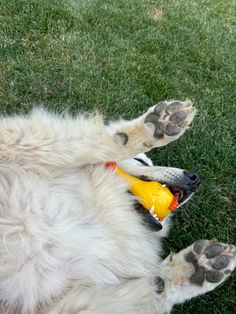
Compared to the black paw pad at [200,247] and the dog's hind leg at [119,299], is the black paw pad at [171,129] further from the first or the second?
the dog's hind leg at [119,299]

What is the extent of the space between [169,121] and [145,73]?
1972 mm

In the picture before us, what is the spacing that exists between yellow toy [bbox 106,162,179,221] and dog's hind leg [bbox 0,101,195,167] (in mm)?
166

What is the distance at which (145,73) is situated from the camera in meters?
4.94

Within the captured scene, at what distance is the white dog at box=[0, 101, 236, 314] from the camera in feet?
8.55

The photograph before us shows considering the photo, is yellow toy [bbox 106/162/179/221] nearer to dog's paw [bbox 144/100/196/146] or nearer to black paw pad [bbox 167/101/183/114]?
dog's paw [bbox 144/100/196/146]

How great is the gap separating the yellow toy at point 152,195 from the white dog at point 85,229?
0.22ft

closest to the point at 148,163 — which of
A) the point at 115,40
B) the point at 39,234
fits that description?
the point at 39,234

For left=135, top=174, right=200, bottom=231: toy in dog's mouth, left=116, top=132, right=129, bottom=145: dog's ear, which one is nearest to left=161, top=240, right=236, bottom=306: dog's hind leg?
left=135, top=174, right=200, bottom=231: toy in dog's mouth

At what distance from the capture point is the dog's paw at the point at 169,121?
306 centimetres

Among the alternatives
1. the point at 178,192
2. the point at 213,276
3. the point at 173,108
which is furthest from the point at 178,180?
the point at 213,276

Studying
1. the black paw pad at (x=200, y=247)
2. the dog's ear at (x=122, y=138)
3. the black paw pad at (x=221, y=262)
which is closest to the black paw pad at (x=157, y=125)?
the dog's ear at (x=122, y=138)

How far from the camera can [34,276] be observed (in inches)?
103

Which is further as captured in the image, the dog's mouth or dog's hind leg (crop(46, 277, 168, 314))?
the dog's mouth

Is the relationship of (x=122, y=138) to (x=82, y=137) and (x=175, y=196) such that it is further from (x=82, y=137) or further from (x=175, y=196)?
(x=175, y=196)
